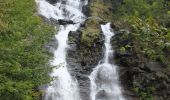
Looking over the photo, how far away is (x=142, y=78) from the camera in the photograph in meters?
23.5

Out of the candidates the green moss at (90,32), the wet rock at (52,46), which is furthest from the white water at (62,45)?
the green moss at (90,32)

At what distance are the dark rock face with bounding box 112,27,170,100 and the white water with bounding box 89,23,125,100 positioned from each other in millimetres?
504

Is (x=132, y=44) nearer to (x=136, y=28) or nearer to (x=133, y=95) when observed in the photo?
(x=136, y=28)

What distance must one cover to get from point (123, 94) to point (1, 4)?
32.2 feet

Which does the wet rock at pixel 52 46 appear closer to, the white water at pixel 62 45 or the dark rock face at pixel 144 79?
the white water at pixel 62 45

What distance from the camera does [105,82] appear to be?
77.9 feet

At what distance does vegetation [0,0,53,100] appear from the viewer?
14.7 m

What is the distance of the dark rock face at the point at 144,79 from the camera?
23.4 m

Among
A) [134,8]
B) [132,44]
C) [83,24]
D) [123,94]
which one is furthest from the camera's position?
[134,8]

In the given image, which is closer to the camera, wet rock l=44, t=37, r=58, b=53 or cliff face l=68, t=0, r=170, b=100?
cliff face l=68, t=0, r=170, b=100

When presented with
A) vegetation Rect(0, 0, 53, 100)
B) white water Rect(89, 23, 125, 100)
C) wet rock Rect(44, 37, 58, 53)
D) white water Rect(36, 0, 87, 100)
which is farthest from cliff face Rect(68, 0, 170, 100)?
vegetation Rect(0, 0, 53, 100)

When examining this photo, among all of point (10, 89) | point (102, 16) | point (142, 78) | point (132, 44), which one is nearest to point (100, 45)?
point (132, 44)

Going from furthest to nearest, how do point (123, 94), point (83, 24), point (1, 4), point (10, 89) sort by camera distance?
point (83, 24) < point (123, 94) < point (1, 4) < point (10, 89)

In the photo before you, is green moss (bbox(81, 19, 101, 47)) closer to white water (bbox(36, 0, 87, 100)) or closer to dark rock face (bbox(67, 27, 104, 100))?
dark rock face (bbox(67, 27, 104, 100))
